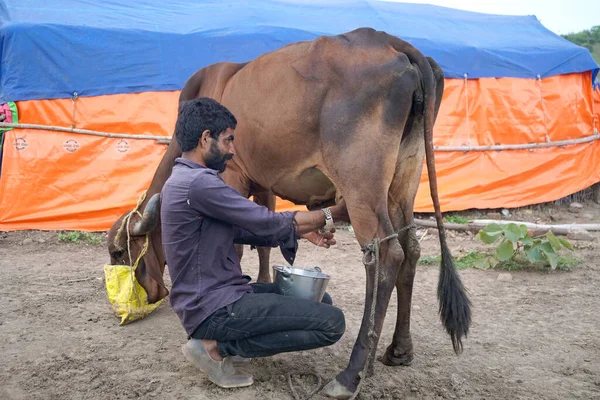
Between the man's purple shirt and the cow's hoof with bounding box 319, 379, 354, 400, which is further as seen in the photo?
the cow's hoof with bounding box 319, 379, 354, 400

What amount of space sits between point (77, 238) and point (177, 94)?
2265mm

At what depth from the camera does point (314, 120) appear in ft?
11.5

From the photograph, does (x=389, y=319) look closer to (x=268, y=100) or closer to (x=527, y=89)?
(x=268, y=100)

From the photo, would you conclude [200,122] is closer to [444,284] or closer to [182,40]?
[444,284]

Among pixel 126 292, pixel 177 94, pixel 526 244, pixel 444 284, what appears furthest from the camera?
pixel 177 94

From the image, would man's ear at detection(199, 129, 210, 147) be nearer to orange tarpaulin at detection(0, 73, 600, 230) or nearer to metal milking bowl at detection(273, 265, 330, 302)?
metal milking bowl at detection(273, 265, 330, 302)

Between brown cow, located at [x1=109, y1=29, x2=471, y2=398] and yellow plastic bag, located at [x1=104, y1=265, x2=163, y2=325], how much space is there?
1.15m

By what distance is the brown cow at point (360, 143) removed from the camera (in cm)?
327

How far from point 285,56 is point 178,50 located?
443 cm

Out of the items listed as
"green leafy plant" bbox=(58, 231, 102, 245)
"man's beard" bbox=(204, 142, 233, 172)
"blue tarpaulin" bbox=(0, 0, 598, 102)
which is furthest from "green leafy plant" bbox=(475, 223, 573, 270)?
"green leafy plant" bbox=(58, 231, 102, 245)

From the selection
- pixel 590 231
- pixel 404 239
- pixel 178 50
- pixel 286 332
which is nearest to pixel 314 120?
pixel 404 239

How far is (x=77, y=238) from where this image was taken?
7.14 m

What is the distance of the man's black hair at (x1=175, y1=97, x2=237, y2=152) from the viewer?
3.03 meters

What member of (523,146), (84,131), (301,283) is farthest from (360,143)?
(523,146)
